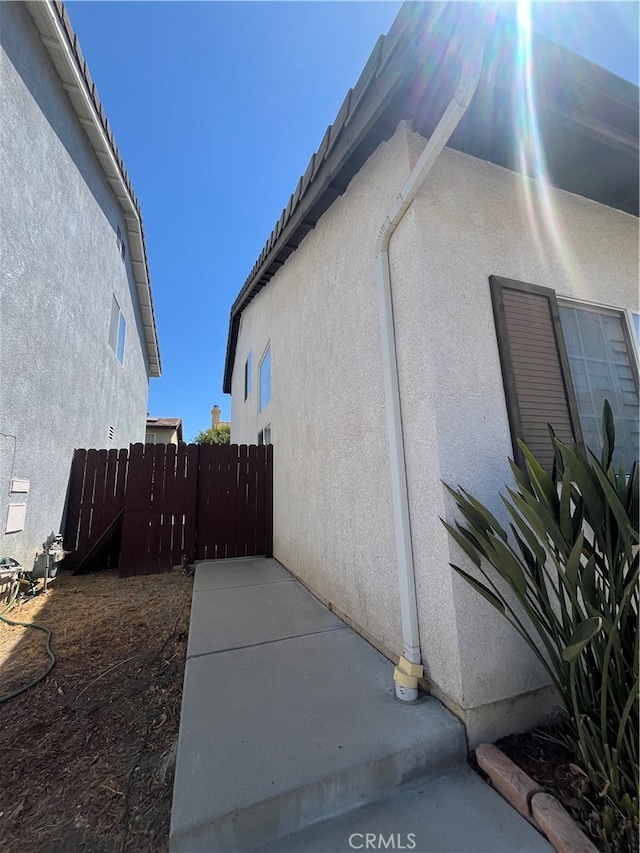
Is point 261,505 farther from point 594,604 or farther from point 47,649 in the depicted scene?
point 594,604

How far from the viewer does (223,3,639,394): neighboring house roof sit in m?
1.94

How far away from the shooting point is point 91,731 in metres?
2.14

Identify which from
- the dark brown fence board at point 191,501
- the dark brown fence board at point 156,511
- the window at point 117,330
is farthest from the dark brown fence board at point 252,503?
the window at point 117,330

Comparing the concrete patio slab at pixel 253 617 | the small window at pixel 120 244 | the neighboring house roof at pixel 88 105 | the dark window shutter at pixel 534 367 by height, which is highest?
the neighboring house roof at pixel 88 105

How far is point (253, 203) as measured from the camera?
24.8 ft

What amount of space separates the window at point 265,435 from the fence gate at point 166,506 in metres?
0.48

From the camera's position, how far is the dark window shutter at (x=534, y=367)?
94.9 inches

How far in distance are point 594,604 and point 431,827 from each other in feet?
3.82

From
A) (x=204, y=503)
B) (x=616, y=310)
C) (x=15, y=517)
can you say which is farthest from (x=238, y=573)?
(x=616, y=310)

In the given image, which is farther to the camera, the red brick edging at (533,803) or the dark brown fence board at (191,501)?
the dark brown fence board at (191,501)

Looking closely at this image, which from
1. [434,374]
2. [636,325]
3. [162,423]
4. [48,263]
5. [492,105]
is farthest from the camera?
[162,423]

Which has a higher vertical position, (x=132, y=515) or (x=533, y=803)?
(x=132, y=515)

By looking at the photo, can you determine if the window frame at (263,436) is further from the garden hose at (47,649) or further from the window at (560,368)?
the window at (560,368)

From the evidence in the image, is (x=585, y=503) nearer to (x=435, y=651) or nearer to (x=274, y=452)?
(x=435, y=651)
